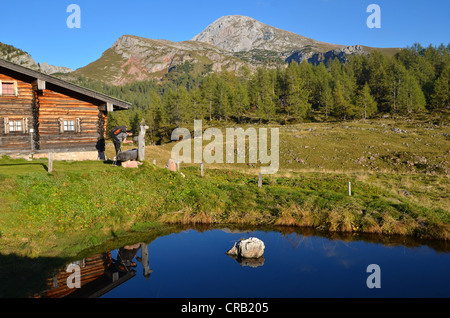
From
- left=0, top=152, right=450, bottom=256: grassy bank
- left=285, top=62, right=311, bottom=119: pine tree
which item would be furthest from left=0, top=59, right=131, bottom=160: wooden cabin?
left=285, top=62, right=311, bottom=119: pine tree

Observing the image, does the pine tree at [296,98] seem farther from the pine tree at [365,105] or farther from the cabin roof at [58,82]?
the cabin roof at [58,82]

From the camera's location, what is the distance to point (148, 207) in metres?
17.8

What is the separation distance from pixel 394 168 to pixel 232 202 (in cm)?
2764

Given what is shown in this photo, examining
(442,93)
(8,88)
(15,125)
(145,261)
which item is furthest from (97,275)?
(442,93)

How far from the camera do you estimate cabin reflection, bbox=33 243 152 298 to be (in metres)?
9.90

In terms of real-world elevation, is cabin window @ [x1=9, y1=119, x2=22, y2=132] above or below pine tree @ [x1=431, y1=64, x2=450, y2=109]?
below

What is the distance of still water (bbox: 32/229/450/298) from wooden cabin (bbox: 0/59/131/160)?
1468 centimetres

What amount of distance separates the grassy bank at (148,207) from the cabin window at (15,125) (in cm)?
319

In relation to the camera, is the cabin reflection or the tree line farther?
the tree line

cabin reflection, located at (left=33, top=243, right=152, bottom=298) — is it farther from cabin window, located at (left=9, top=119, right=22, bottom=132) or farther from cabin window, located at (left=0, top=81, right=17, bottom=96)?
cabin window, located at (left=0, top=81, right=17, bottom=96)

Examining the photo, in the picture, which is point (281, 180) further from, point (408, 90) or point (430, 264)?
point (408, 90)

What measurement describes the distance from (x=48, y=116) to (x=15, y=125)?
7.75 feet

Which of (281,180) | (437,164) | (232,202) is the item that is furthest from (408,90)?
(232,202)

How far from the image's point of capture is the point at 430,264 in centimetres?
1257
